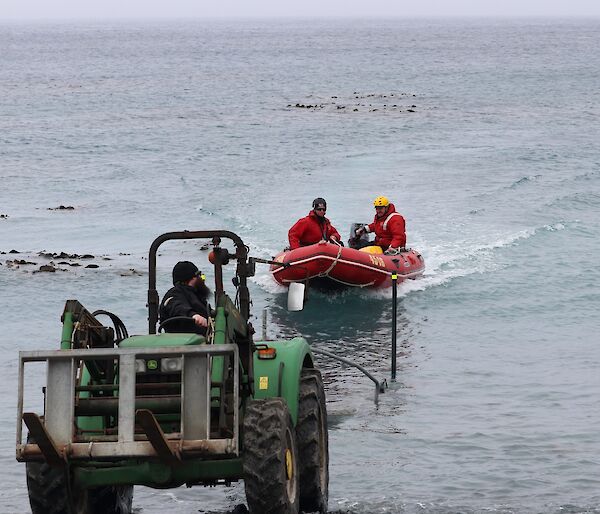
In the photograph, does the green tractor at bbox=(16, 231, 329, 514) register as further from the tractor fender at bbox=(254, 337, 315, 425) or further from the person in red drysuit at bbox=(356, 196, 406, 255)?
the person in red drysuit at bbox=(356, 196, 406, 255)

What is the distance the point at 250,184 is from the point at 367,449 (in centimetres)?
2448

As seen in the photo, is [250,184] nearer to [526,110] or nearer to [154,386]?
[526,110]

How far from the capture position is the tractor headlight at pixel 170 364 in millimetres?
8969

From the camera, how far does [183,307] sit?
1016cm

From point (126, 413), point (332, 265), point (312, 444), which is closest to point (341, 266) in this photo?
point (332, 265)

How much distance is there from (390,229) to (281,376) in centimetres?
1450

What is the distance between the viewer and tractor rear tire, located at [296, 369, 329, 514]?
→ 32.4ft

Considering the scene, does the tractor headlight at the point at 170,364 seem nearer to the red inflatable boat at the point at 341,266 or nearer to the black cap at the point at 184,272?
the black cap at the point at 184,272

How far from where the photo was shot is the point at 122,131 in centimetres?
5347

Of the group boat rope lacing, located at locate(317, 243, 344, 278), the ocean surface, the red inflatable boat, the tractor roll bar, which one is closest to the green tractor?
the tractor roll bar

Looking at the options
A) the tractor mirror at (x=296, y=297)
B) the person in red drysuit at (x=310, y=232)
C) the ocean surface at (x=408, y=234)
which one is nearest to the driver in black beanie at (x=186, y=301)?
the tractor mirror at (x=296, y=297)

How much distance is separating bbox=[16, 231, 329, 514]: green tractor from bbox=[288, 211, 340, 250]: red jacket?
512 inches

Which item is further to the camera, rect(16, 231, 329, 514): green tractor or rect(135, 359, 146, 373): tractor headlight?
rect(135, 359, 146, 373): tractor headlight

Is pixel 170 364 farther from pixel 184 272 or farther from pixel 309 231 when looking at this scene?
pixel 309 231
